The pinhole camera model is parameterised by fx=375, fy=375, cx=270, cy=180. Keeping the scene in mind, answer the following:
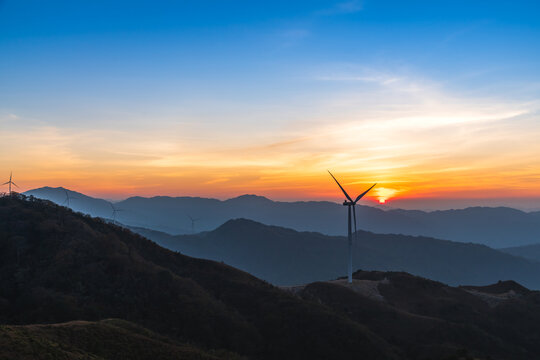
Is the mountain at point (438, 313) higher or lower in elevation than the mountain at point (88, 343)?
lower

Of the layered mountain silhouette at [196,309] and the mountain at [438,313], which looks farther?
the mountain at [438,313]

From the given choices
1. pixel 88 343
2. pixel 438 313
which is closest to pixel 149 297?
pixel 88 343

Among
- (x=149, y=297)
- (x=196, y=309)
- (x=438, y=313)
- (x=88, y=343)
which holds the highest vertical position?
(x=88, y=343)

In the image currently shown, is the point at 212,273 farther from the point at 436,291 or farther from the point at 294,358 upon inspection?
the point at 436,291

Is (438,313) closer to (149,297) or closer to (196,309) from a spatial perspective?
(196,309)

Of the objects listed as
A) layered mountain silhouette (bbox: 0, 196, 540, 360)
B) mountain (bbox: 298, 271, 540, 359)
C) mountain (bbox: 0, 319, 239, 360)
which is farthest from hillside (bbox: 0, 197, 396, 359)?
mountain (bbox: 0, 319, 239, 360)

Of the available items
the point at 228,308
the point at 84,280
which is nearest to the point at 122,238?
the point at 84,280

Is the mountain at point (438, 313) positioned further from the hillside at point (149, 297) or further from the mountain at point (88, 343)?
the mountain at point (88, 343)

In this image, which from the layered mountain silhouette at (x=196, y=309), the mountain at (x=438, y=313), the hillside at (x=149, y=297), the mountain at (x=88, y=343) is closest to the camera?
the mountain at (x=88, y=343)

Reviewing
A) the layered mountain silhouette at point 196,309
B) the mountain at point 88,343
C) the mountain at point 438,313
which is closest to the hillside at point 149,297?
the layered mountain silhouette at point 196,309

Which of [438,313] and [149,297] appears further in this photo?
[438,313]
